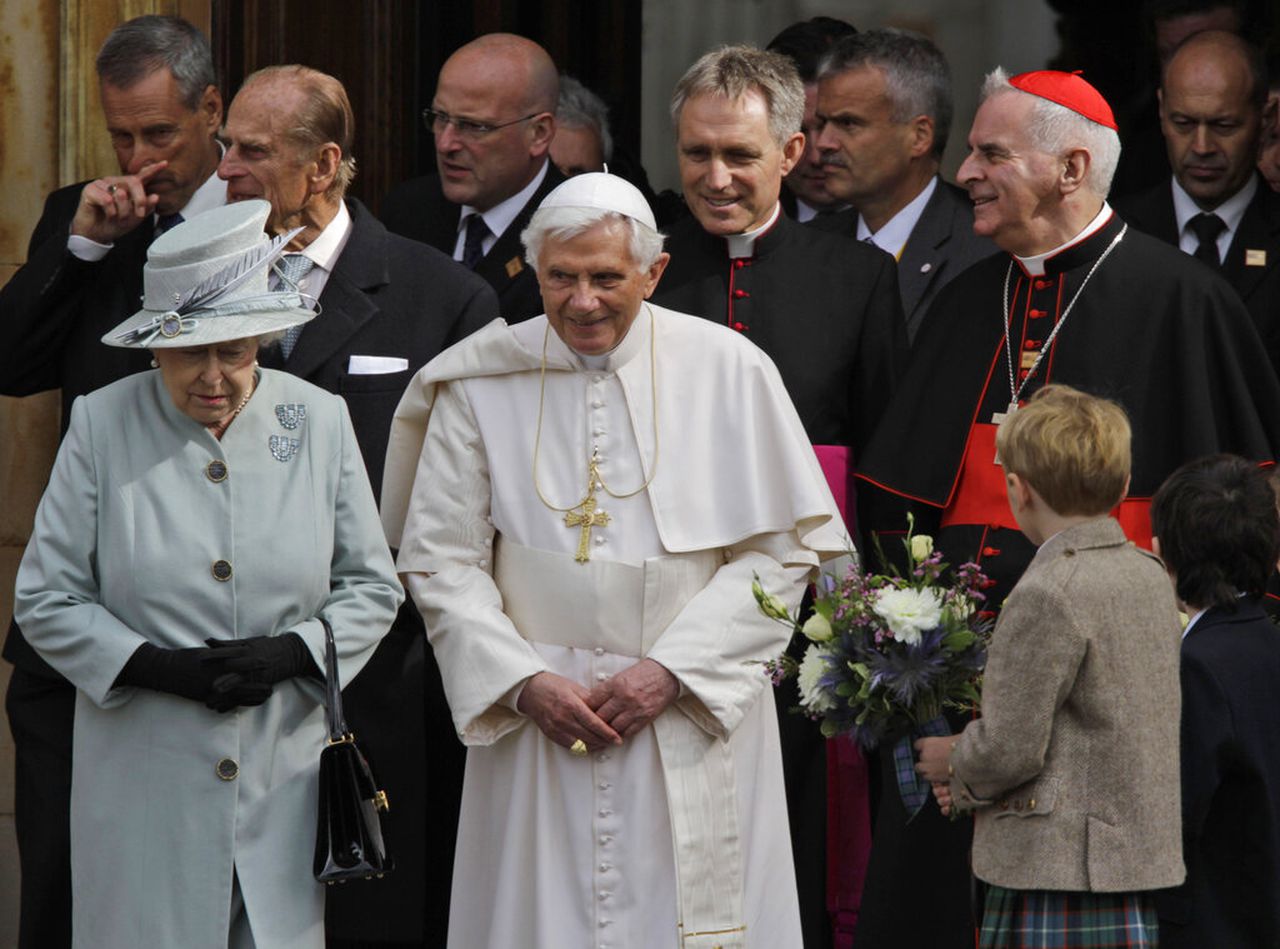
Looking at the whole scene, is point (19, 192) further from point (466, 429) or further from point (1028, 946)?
point (1028, 946)

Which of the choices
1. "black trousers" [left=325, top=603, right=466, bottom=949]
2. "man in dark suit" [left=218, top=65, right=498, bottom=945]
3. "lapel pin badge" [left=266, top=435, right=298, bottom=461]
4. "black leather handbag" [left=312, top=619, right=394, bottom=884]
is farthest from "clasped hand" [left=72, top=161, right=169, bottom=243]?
"black leather handbag" [left=312, top=619, right=394, bottom=884]

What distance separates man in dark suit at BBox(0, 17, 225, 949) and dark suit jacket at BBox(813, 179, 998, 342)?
1.97m

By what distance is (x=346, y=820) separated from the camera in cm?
489

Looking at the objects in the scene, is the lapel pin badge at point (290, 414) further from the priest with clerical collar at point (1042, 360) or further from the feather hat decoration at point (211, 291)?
the priest with clerical collar at point (1042, 360)

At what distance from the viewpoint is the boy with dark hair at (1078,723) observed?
4.50 m

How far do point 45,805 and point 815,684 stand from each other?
203 cm

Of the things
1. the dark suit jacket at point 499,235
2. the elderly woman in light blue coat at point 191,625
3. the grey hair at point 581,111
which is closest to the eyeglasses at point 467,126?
the dark suit jacket at point 499,235

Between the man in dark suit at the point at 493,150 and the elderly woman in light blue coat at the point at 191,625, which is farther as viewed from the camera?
the man in dark suit at the point at 493,150

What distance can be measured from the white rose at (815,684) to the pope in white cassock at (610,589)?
309 mm

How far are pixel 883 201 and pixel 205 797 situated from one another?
304 centimetres

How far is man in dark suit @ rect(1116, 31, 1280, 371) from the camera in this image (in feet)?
22.4

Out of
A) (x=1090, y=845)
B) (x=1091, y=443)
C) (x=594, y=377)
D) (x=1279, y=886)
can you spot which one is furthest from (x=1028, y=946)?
(x=594, y=377)

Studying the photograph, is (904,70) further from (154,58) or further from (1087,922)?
(1087,922)

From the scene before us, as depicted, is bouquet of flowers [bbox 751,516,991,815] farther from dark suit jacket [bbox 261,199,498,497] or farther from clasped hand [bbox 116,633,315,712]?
dark suit jacket [bbox 261,199,498,497]
